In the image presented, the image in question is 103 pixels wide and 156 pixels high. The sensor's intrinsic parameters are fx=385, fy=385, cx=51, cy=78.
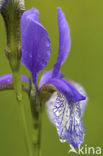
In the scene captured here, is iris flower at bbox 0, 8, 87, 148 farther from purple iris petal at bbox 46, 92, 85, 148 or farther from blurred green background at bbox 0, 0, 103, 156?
blurred green background at bbox 0, 0, 103, 156

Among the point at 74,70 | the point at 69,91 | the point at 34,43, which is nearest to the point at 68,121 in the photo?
the point at 69,91

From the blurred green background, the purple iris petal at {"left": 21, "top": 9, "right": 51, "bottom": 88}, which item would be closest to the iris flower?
the purple iris petal at {"left": 21, "top": 9, "right": 51, "bottom": 88}

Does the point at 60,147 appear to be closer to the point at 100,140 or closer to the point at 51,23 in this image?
the point at 100,140

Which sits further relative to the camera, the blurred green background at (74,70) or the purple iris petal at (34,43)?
the blurred green background at (74,70)

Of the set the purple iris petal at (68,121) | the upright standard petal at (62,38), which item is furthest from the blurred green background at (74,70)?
the purple iris petal at (68,121)

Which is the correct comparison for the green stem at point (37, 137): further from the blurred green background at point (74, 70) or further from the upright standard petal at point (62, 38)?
the blurred green background at point (74, 70)

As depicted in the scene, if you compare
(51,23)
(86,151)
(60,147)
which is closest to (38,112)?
(86,151)

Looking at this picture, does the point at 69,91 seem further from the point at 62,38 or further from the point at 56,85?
the point at 62,38
